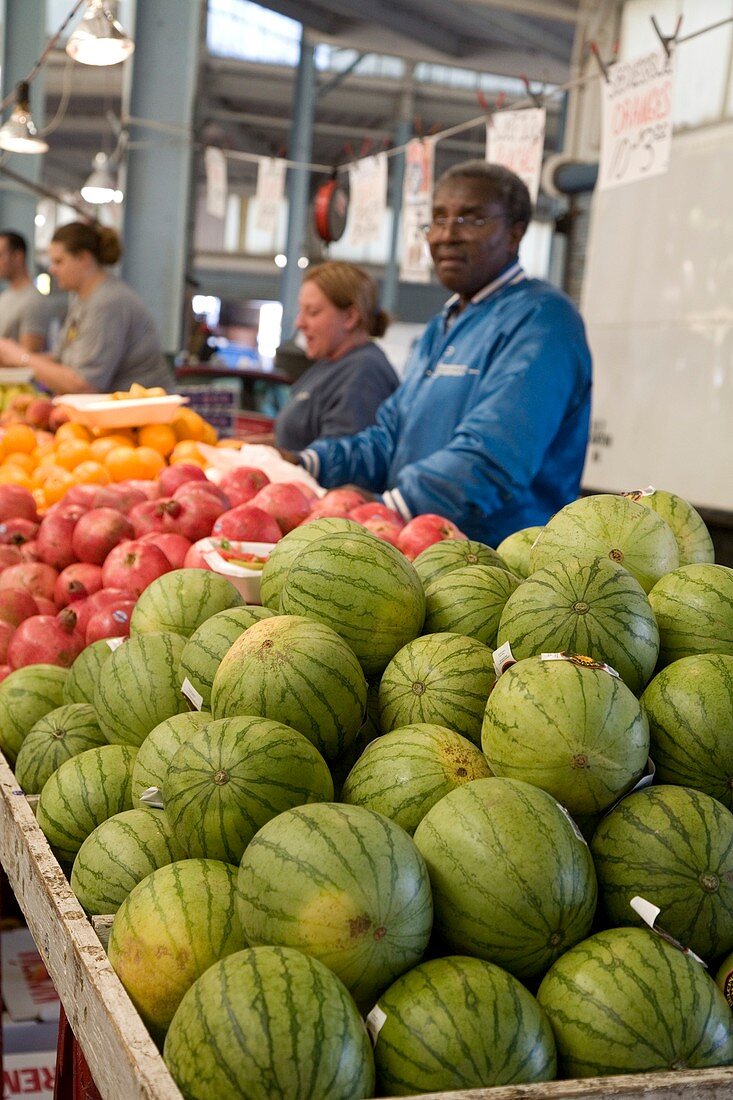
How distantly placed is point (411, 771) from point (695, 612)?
488 mm

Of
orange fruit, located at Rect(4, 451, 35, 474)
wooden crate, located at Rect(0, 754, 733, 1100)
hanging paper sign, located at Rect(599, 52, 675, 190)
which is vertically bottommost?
wooden crate, located at Rect(0, 754, 733, 1100)

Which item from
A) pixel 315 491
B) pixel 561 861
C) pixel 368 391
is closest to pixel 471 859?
pixel 561 861

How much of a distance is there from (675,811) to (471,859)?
10.2 inches

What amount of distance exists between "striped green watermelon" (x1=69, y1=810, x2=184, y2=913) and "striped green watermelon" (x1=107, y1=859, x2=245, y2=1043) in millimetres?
118

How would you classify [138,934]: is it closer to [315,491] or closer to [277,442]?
[315,491]

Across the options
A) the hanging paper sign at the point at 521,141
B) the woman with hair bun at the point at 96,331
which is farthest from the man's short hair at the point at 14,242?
the hanging paper sign at the point at 521,141

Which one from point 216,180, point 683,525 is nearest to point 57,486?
point 683,525

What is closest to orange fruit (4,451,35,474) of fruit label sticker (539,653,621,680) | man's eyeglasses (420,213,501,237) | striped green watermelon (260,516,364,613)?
man's eyeglasses (420,213,501,237)

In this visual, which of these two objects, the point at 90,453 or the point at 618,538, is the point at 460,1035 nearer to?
the point at 618,538

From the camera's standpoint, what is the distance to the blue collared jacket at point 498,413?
317 cm

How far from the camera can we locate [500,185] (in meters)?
3.51

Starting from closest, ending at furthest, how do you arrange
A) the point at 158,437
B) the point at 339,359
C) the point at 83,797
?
the point at 83,797 → the point at 158,437 → the point at 339,359

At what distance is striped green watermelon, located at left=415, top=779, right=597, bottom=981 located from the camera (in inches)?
46.9

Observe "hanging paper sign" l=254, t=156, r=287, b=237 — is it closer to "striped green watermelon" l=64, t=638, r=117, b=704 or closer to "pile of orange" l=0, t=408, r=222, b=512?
"pile of orange" l=0, t=408, r=222, b=512
